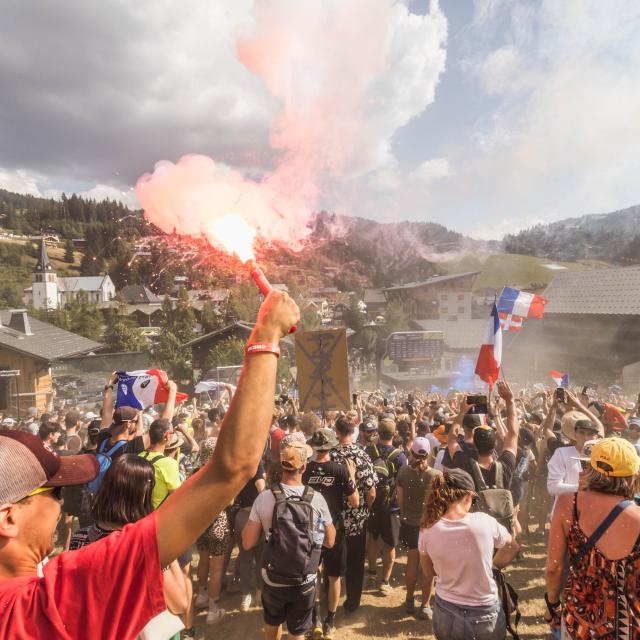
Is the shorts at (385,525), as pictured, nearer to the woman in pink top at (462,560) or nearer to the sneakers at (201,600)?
the sneakers at (201,600)

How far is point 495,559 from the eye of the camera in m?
3.60

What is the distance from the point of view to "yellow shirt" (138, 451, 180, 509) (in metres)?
4.20

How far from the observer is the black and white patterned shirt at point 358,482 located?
534 cm

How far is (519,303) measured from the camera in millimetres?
16297

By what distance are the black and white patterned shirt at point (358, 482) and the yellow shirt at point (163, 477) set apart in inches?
72.1

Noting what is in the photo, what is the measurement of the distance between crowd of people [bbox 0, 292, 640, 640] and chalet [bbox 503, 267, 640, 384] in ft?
73.2

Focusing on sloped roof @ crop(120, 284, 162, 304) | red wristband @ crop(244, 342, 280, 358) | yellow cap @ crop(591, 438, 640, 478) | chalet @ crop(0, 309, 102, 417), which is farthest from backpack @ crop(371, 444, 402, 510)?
sloped roof @ crop(120, 284, 162, 304)

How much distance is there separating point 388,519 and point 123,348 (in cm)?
4826

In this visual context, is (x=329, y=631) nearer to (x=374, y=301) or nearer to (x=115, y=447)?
(x=115, y=447)

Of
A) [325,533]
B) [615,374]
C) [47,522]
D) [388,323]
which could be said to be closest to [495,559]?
[325,533]

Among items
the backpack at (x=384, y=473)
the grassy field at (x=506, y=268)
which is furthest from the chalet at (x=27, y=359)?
the grassy field at (x=506, y=268)

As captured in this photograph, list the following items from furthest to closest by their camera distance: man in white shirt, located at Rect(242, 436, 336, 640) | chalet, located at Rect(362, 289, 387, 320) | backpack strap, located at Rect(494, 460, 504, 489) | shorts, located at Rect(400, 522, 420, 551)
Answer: chalet, located at Rect(362, 289, 387, 320), shorts, located at Rect(400, 522, 420, 551), backpack strap, located at Rect(494, 460, 504, 489), man in white shirt, located at Rect(242, 436, 336, 640)

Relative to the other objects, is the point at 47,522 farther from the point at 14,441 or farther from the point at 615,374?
the point at 615,374

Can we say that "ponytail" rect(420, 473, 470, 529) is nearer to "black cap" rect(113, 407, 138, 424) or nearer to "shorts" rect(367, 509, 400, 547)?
"shorts" rect(367, 509, 400, 547)
